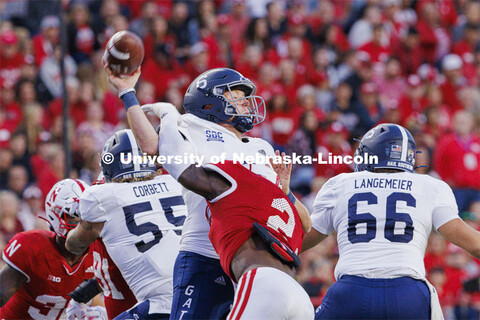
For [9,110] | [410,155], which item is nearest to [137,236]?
[410,155]

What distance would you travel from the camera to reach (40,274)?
6156 mm

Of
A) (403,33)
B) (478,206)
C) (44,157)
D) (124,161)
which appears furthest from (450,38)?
(124,161)

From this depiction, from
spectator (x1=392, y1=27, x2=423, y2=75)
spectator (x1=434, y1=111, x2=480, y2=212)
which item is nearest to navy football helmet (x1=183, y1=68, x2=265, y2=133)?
spectator (x1=434, y1=111, x2=480, y2=212)

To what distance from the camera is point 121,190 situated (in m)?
5.63

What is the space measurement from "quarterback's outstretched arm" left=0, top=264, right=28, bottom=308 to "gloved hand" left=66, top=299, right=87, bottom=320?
0.43 metres

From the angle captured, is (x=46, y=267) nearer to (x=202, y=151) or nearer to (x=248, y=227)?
(x=202, y=151)

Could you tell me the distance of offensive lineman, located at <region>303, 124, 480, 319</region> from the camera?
17.0 feet

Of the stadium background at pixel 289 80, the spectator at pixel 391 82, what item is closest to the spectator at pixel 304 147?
the stadium background at pixel 289 80

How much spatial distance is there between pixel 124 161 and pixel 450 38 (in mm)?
9574

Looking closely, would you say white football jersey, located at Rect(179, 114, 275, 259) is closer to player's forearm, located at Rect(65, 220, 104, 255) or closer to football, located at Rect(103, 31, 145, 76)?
football, located at Rect(103, 31, 145, 76)

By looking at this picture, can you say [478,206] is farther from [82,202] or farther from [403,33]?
[82,202]

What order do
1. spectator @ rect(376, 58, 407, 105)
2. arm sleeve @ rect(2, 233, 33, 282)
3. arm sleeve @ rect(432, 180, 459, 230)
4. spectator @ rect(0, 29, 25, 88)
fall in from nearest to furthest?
arm sleeve @ rect(432, 180, 459, 230)
arm sleeve @ rect(2, 233, 33, 282)
spectator @ rect(0, 29, 25, 88)
spectator @ rect(376, 58, 407, 105)

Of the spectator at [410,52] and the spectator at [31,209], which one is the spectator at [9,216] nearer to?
the spectator at [31,209]

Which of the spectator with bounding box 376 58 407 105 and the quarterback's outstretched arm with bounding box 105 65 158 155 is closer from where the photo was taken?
the quarterback's outstretched arm with bounding box 105 65 158 155
